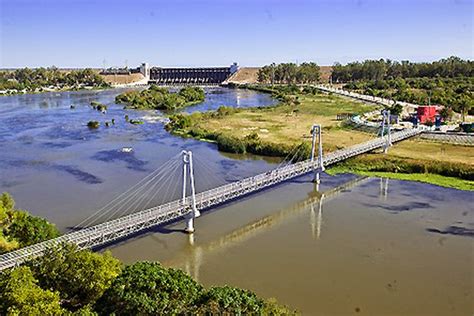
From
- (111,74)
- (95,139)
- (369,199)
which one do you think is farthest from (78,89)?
(369,199)

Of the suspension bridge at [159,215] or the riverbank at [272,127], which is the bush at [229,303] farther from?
the riverbank at [272,127]

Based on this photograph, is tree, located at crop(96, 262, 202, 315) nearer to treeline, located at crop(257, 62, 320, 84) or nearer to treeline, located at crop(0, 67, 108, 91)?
treeline, located at crop(257, 62, 320, 84)

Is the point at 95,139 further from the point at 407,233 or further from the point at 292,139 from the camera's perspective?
the point at 407,233

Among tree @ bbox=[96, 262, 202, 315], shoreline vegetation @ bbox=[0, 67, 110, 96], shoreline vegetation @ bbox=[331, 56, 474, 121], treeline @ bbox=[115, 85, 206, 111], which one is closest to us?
tree @ bbox=[96, 262, 202, 315]

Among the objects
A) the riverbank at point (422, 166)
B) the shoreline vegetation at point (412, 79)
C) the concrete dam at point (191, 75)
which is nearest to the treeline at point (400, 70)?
the shoreline vegetation at point (412, 79)

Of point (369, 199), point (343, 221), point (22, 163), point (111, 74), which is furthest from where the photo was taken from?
point (111, 74)

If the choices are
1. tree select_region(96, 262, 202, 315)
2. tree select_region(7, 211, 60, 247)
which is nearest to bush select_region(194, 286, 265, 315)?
tree select_region(96, 262, 202, 315)
